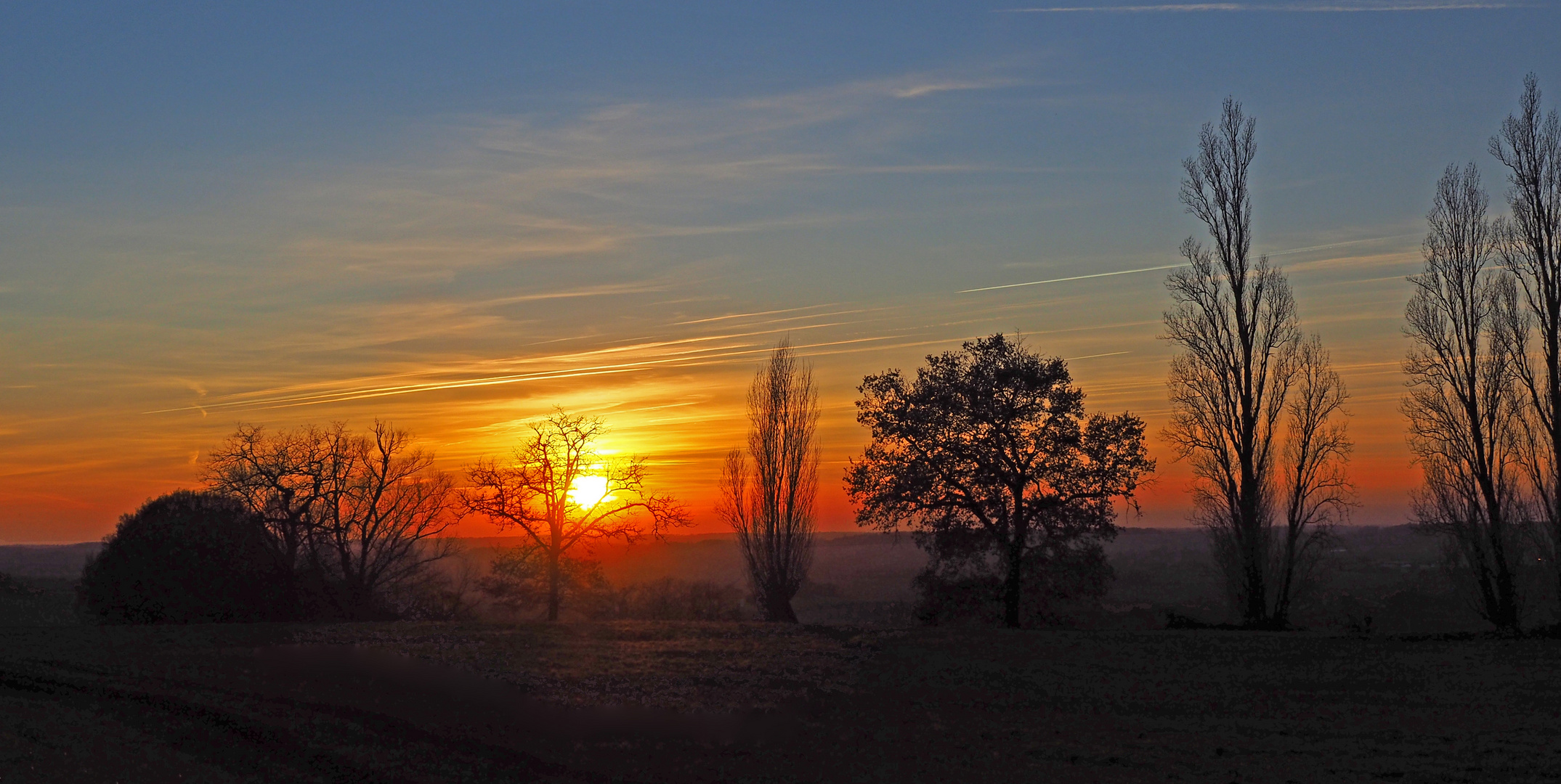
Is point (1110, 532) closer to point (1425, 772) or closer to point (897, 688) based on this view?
point (897, 688)

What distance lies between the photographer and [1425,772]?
12.7 metres

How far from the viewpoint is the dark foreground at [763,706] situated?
12.8m

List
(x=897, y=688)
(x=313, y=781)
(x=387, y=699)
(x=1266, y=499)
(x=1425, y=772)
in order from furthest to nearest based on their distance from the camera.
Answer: (x=1266, y=499) → (x=897, y=688) → (x=387, y=699) → (x=1425, y=772) → (x=313, y=781)

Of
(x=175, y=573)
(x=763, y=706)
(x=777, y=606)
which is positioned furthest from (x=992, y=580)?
(x=175, y=573)

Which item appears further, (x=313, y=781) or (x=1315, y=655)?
(x=1315, y=655)

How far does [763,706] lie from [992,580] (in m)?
15.3

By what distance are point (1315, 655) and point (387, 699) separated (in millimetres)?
20170

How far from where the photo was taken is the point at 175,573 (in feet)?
94.5

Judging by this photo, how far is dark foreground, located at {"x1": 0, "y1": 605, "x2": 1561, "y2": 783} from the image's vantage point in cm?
1277

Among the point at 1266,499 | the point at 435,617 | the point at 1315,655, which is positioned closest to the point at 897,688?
the point at 1315,655

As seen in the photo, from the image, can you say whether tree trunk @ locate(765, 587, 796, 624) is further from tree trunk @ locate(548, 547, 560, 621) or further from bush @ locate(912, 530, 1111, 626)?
tree trunk @ locate(548, 547, 560, 621)

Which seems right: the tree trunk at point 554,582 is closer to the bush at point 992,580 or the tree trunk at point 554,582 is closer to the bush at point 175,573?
the bush at point 175,573

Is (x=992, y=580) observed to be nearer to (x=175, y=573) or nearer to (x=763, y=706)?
(x=763, y=706)

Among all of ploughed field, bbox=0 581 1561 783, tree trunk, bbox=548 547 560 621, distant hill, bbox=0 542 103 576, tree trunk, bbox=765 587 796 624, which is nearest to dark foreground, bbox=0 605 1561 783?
ploughed field, bbox=0 581 1561 783
